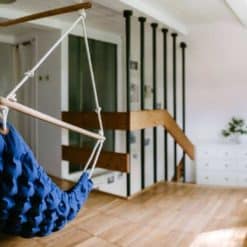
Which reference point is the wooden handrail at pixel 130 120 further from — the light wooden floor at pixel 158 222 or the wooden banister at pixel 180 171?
the light wooden floor at pixel 158 222

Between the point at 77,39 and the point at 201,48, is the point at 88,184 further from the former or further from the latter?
the point at 201,48

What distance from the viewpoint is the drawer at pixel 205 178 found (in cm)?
525

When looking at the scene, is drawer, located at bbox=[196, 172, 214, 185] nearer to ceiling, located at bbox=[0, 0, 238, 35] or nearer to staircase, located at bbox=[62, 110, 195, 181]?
staircase, located at bbox=[62, 110, 195, 181]

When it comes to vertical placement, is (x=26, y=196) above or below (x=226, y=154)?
above

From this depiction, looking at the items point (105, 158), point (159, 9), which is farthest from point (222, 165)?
point (159, 9)

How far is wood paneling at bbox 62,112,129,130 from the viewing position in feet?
12.8

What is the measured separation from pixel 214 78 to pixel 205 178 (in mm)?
1647

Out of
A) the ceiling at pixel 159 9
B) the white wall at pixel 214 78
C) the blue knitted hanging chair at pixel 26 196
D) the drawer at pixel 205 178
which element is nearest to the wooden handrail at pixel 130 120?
the drawer at pixel 205 178

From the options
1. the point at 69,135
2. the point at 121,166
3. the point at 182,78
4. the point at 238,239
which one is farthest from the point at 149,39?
the point at 238,239

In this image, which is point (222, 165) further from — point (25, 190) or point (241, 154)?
point (25, 190)

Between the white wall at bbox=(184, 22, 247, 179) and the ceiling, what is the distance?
0.86 ft

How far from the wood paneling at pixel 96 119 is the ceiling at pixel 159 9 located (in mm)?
1222

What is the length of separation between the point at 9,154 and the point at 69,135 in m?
3.47

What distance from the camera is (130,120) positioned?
3854 mm
